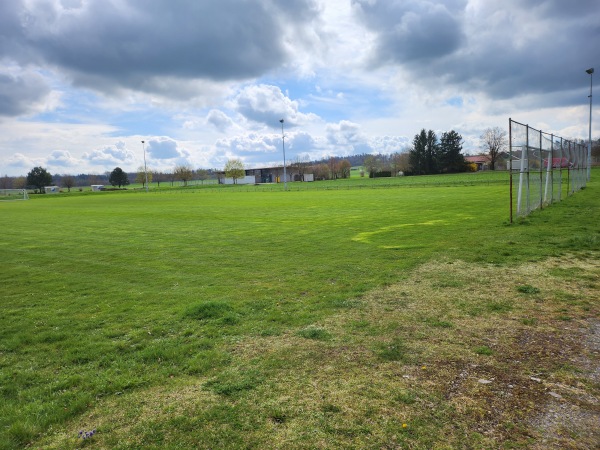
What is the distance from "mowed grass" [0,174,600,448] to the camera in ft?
12.0

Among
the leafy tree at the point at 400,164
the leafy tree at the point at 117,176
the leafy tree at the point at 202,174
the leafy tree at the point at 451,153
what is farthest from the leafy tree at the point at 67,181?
the leafy tree at the point at 451,153

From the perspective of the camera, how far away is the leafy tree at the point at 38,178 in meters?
110

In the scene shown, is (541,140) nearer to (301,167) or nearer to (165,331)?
(165,331)

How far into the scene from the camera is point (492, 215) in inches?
744

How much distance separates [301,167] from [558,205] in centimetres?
11610

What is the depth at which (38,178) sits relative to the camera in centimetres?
11012

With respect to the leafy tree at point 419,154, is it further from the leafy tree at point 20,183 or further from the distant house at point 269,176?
the leafy tree at point 20,183

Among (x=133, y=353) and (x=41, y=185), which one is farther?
(x=41, y=185)

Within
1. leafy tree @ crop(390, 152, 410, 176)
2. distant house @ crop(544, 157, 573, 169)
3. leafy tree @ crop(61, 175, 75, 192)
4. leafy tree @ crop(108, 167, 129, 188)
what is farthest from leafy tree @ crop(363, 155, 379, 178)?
leafy tree @ crop(61, 175, 75, 192)

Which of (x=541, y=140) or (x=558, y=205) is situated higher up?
(x=541, y=140)

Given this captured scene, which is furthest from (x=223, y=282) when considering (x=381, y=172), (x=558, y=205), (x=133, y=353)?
(x=381, y=172)

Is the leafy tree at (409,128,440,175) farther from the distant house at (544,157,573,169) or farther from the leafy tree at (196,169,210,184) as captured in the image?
the leafy tree at (196,169,210,184)

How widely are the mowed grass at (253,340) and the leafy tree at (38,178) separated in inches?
4621

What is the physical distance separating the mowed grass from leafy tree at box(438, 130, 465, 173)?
90595 millimetres
